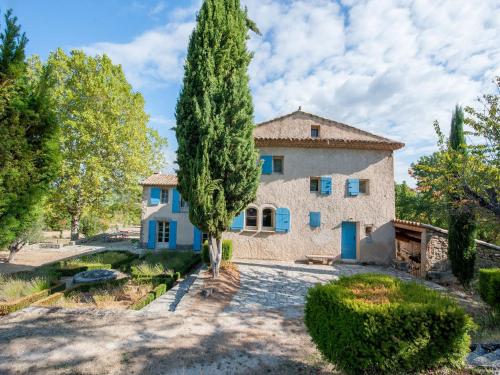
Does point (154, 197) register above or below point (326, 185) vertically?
below

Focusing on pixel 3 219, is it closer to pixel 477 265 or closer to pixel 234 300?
pixel 234 300

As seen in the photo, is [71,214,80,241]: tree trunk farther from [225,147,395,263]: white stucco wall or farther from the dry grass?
[225,147,395,263]: white stucco wall

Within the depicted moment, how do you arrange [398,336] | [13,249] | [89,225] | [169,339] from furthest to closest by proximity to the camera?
1. [89,225]
2. [13,249]
3. [169,339]
4. [398,336]

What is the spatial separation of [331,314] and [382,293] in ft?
3.19

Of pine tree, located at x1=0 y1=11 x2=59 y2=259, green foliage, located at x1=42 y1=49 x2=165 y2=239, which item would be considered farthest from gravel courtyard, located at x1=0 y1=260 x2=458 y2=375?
green foliage, located at x1=42 y1=49 x2=165 y2=239

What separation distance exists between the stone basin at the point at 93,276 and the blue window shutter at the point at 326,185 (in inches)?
411

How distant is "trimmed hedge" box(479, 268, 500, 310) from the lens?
247 inches

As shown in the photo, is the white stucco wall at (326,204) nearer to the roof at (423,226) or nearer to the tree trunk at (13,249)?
the roof at (423,226)

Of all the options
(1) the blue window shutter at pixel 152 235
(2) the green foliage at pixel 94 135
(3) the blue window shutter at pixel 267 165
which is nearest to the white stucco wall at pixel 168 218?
(1) the blue window shutter at pixel 152 235

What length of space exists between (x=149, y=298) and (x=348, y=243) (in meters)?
10.0

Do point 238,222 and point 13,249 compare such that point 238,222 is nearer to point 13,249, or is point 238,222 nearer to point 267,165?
point 267,165

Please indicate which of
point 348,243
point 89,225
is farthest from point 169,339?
point 89,225

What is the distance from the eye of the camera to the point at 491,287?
6426 millimetres

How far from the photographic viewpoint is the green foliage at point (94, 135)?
57.1 ft
